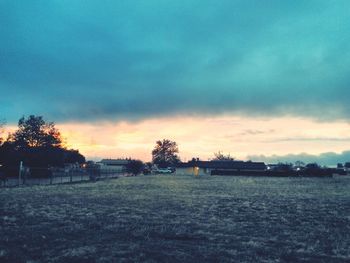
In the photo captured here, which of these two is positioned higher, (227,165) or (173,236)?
(227,165)

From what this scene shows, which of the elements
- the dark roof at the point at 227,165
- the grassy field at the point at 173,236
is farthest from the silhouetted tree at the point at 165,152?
the grassy field at the point at 173,236

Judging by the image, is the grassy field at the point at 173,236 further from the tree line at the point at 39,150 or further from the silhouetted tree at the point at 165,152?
the silhouetted tree at the point at 165,152

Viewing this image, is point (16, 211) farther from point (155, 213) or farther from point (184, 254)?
point (184, 254)

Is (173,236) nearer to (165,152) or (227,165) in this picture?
(227,165)

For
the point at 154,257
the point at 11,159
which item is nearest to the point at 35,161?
the point at 11,159

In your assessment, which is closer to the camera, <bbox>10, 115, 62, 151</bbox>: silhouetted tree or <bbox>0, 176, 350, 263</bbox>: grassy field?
<bbox>0, 176, 350, 263</bbox>: grassy field

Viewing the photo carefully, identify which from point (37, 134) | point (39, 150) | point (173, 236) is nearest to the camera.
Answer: point (173, 236)

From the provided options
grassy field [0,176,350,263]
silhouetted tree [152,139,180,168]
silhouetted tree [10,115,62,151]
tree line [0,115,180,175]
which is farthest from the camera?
silhouetted tree [152,139,180,168]

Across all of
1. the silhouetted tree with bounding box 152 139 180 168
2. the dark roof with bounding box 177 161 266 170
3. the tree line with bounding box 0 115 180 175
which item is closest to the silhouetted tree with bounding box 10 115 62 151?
the tree line with bounding box 0 115 180 175

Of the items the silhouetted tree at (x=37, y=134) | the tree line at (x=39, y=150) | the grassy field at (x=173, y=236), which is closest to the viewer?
the grassy field at (x=173, y=236)

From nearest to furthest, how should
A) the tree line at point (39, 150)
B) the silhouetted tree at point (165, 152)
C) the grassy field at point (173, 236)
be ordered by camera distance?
the grassy field at point (173, 236) < the tree line at point (39, 150) < the silhouetted tree at point (165, 152)

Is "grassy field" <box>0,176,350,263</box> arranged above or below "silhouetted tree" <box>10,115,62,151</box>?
below

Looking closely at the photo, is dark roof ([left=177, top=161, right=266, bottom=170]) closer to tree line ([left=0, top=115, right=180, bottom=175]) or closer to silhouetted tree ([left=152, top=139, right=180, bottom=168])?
tree line ([left=0, top=115, right=180, bottom=175])

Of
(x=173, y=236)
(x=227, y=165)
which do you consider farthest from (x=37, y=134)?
(x=173, y=236)
